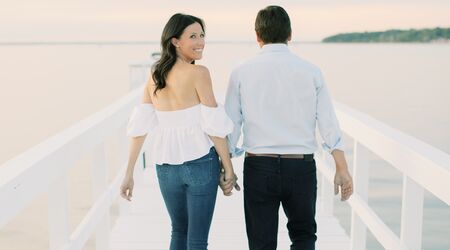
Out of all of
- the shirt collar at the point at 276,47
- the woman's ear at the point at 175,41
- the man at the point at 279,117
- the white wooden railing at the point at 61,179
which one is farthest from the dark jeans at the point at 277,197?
the white wooden railing at the point at 61,179

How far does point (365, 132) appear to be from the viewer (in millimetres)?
3234

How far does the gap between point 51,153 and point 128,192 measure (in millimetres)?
625

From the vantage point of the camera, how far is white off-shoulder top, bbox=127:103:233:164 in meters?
2.68

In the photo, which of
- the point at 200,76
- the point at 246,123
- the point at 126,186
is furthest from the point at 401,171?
the point at 126,186

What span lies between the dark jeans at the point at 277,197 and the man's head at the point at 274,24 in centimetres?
48

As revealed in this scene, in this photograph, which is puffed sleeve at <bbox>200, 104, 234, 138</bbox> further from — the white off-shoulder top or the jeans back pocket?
the jeans back pocket

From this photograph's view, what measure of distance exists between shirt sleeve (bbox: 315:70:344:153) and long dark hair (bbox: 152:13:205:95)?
55 centimetres

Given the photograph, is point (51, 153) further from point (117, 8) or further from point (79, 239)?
point (117, 8)

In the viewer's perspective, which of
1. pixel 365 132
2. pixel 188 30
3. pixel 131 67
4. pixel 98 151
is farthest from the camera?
pixel 131 67

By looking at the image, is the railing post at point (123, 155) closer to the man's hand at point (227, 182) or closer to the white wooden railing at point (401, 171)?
the white wooden railing at point (401, 171)

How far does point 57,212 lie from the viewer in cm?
254

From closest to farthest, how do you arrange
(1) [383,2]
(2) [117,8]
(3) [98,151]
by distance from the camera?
(3) [98,151] < (2) [117,8] < (1) [383,2]

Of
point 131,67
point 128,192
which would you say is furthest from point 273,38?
point 131,67

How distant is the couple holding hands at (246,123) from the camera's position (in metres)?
2.70
